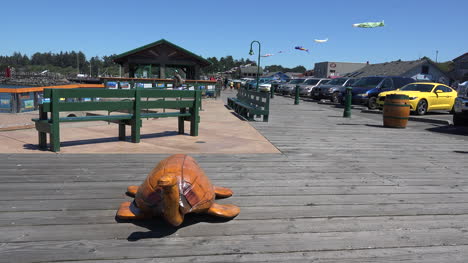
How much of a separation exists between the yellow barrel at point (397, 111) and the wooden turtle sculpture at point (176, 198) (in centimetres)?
912

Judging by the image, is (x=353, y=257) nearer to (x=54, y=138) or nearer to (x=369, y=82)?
(x=54, y=138)

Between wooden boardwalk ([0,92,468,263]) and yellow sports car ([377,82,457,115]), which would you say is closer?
wooden boardwalk ([0,92,468,263])

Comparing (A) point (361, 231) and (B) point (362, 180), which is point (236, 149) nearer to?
(B) point (362, 180)

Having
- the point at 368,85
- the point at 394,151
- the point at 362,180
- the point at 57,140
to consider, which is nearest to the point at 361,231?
the point at 362,180

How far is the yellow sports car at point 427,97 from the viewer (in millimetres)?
16547

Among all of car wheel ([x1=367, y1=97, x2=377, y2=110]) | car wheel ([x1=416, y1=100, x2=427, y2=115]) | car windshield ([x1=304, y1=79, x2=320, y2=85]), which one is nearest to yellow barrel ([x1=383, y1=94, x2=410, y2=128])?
car wheel ([x1=416, y1=100, x2=427, y2=115])

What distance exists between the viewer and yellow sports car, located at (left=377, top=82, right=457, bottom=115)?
1655 cm

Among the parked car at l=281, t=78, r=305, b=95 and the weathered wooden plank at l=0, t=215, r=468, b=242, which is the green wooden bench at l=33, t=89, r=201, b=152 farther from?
the parked car at l=281, t=78, r=305, b=95

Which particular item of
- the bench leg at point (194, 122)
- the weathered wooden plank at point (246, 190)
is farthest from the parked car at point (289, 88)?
the weathered wooden plank at point (246, 190)

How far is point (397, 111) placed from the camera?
11523 millimetres

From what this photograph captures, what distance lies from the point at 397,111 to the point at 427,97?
6250 mm

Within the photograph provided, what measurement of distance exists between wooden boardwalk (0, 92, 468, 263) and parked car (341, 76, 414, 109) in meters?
13.9

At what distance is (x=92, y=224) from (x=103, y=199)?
0.68 metres

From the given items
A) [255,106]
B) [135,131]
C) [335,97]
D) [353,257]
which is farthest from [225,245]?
[335,97]
